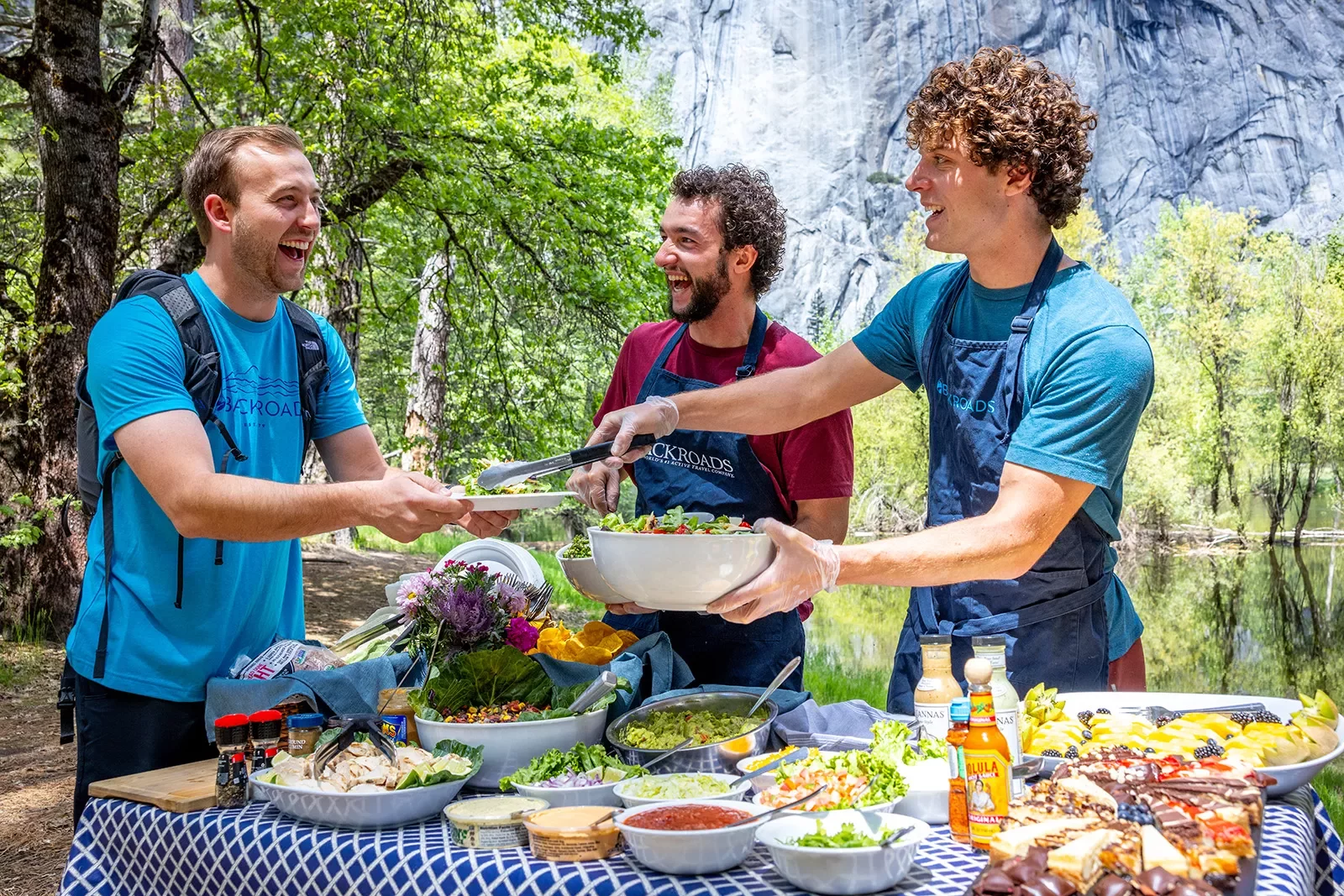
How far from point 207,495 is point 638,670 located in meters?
1.04

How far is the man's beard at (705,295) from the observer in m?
3.38

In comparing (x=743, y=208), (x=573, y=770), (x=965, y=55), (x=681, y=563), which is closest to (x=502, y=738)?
(x=573, y=770)

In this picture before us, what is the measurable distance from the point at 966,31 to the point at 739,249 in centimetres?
5675

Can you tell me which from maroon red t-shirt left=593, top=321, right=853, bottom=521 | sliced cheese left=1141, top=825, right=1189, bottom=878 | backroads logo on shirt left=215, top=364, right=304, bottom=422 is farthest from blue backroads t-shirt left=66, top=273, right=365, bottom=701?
sliced cheese left=1141, top=825, right=1189, bottom=878

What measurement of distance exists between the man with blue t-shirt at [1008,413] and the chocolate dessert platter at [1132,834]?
0.59 m

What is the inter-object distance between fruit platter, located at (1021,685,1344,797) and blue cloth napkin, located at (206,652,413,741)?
147 centimetres

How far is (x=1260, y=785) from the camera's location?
1713 millimetres

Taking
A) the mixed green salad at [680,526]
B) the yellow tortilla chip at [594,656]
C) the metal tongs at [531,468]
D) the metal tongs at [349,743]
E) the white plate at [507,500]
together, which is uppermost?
the metal tongs at [531,468]

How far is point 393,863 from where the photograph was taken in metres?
1.76

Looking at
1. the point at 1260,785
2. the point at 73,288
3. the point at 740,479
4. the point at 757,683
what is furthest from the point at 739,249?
the point at 73,288

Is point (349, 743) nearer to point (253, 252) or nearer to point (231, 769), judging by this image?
point (231, 769)

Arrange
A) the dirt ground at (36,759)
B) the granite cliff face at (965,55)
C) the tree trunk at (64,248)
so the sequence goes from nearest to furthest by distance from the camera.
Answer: the dirt ground at (36,759)
the tree trunk at (64,248)
the granite cliff face at (965,55)

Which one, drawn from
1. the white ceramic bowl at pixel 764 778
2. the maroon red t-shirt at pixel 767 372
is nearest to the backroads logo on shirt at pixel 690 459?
the maroon red t-shirt at pixel 767 372

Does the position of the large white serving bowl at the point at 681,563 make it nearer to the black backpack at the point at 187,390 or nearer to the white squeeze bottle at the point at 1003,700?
the white squeeze bottle at the point at 1003,700
